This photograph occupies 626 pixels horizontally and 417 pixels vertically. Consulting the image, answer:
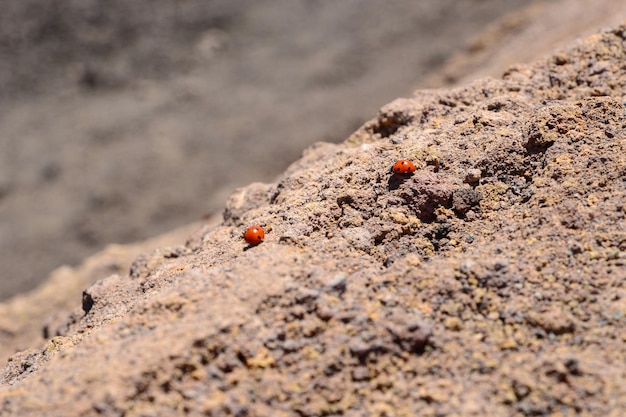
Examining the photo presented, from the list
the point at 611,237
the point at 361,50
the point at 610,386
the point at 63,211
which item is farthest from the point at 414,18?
the point at 610,386

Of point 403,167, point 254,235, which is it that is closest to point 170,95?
point 254,235

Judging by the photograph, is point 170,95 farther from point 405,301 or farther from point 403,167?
point 405,301

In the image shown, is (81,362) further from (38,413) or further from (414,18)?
(414,18)

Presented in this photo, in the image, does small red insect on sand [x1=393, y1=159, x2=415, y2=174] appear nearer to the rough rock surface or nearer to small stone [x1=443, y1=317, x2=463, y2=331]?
the rough rock surface

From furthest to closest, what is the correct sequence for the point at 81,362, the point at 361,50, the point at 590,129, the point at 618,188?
the point at 361,50, the point at 590,129, the point at 618,188, the point at 81,362

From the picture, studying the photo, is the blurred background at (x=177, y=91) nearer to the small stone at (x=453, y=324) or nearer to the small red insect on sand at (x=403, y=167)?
the small red insect on sand at (x=403, y=167)

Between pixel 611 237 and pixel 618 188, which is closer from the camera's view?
pixel 611 237

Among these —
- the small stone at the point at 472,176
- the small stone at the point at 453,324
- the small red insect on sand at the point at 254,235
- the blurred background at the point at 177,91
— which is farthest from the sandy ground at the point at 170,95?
the small stone at the point at 453,324
